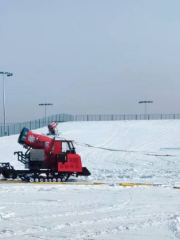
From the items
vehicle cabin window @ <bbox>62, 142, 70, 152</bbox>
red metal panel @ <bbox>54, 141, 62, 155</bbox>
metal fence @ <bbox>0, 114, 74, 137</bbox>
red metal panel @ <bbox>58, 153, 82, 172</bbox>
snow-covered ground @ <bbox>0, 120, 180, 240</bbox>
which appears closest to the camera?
snow-covered ground @ <bbox>0, 120, 180, 240</bbox>

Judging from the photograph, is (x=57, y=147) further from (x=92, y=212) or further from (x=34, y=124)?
(x=34, y=124)

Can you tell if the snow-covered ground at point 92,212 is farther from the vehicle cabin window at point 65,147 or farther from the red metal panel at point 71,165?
the vehicle cabin window at point 65,147

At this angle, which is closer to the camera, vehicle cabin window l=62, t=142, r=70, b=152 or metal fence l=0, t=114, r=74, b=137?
vehicle cabin window l=62, t=142, r=70, b=152

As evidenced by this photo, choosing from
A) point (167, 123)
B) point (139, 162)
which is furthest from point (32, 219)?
point (167, 123)

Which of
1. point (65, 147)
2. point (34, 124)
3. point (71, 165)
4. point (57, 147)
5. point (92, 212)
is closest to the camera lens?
point (92, 212)

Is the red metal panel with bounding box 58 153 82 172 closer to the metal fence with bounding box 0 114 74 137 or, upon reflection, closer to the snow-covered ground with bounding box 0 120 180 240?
the snow-covered ground with bounding box 0 120 180 240

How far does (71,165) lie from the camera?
73.3 feet

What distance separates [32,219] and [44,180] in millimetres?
11237

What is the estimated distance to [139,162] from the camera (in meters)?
34.5

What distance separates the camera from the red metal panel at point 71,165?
22.2 m

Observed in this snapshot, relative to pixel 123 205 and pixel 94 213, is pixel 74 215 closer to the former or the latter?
pixel 94 213

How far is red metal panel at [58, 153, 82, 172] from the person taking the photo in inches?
872

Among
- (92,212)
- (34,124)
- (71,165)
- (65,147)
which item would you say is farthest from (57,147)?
(34,124)

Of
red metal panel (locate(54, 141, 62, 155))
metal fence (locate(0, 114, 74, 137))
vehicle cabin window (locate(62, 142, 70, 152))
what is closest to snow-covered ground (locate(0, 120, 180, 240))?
vehicle cabin window (locate(62, 142, 70, 152))
